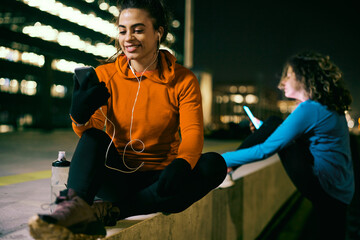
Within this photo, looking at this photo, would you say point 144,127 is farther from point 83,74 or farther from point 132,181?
point 83,74

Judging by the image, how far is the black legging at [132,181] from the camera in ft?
6.62

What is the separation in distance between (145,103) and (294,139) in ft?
4.06

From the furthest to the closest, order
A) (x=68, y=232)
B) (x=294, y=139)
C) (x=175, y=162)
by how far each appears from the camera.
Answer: (x=294, y=139), (x=175, y=162), (x=68, y=232)

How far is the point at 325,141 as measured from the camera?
109 inches

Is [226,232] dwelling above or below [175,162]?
below

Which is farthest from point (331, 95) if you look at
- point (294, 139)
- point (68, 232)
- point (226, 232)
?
point (68, 232)

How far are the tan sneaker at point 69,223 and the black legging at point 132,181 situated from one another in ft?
0.81

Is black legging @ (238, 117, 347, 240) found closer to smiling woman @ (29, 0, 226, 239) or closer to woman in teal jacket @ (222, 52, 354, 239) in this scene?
woman in teal jacket @ (222, 52, 354, 239)

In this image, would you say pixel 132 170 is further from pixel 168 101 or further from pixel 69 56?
pixel 69 56

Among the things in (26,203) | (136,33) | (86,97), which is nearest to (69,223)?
(86,97)

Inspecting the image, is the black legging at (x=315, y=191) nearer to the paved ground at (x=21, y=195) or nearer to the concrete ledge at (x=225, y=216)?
the concrete ledge at (x=225, y=216)

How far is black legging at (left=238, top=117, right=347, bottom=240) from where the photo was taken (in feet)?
8.89

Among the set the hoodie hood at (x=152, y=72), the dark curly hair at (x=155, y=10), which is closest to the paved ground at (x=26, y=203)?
the hoodie hood at (x=152, y=72)

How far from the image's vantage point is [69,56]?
2322cm
